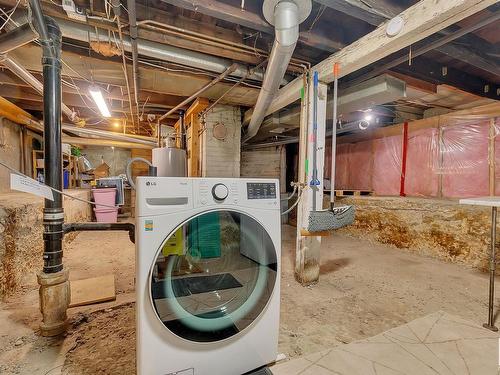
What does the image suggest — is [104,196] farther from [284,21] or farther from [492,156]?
[492,156]

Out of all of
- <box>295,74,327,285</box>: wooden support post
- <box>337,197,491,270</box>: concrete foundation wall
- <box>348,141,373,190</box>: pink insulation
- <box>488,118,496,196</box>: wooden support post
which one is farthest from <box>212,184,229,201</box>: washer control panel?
<box>348,141,373,190</box>: pink insulation

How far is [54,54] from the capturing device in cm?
142

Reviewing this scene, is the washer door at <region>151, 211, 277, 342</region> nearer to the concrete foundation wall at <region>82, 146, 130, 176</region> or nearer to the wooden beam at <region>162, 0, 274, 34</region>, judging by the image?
the wooden beam at <region>162, 0, 274, 34</region>

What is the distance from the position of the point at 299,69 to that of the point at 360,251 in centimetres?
258

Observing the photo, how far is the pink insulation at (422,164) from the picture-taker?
3525 mm

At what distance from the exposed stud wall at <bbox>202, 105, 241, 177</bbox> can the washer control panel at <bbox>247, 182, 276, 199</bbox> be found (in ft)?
7.40

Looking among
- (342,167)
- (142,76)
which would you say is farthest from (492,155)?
(142,76)

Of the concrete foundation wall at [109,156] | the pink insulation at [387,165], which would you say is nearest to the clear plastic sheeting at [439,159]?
the pink insulation at [387,165]

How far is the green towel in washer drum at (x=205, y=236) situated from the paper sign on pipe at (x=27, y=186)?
2.56ft

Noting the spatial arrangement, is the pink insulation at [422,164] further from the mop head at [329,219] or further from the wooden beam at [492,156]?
the mop head at [329,219]

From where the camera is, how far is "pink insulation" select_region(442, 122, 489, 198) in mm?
3041

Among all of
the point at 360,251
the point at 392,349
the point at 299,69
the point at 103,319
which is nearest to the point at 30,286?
the point at 103,319

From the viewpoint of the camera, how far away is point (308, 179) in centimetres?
220

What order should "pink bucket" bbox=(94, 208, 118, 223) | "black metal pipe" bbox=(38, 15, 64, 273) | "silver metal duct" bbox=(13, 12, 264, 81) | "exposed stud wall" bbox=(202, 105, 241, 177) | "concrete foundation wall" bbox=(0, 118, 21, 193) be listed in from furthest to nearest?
"pink bucket" bbox=(94, 208, 118, 223) → "concrete foundation wall" bbox=(0, 118, 21, 193) → "exposed stud wall" bbox=(202, 105, 241, 177) → "silver metal duct" bbox=(13, 12, 264, 81) → "black metal pipe" bbox=(38, 15, 64, 273)
